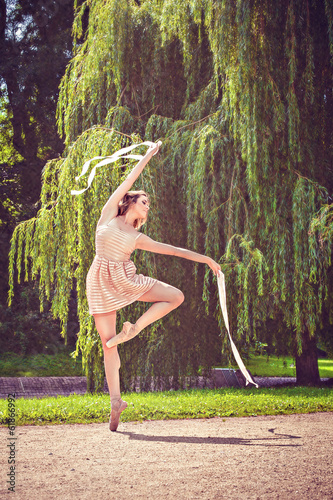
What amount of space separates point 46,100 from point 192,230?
30.5ft

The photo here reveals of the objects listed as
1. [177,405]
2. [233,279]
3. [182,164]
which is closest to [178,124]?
[182,164]

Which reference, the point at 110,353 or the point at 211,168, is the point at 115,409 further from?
the point at 211,168

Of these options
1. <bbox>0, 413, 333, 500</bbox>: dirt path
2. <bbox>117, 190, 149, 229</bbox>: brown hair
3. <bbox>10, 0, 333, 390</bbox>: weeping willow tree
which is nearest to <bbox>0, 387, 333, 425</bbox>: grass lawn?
<bbox>0, 413, 333, 500</bbox>: dirt path

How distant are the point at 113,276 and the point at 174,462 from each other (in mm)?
1555

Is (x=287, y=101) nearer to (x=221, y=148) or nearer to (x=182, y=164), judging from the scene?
(x=221, y=148)

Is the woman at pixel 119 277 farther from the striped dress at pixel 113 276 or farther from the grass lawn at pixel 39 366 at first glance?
the grass lawn at pixel 39 366

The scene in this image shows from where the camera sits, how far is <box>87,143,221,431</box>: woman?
487 cm

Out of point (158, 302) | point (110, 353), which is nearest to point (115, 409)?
point (110, 353)

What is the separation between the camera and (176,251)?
4844mm

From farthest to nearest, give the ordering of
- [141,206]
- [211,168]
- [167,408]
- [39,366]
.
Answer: [39,366] → [211,168] → [167,408] → [141,206]

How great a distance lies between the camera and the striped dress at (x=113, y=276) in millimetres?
4906

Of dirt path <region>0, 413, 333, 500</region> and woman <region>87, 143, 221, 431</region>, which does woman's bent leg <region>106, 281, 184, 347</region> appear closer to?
woman <region>87, 143, 221, 431</region>

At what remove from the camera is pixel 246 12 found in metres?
8.16

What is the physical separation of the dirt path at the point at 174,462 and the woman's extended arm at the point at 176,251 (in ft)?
4.53
